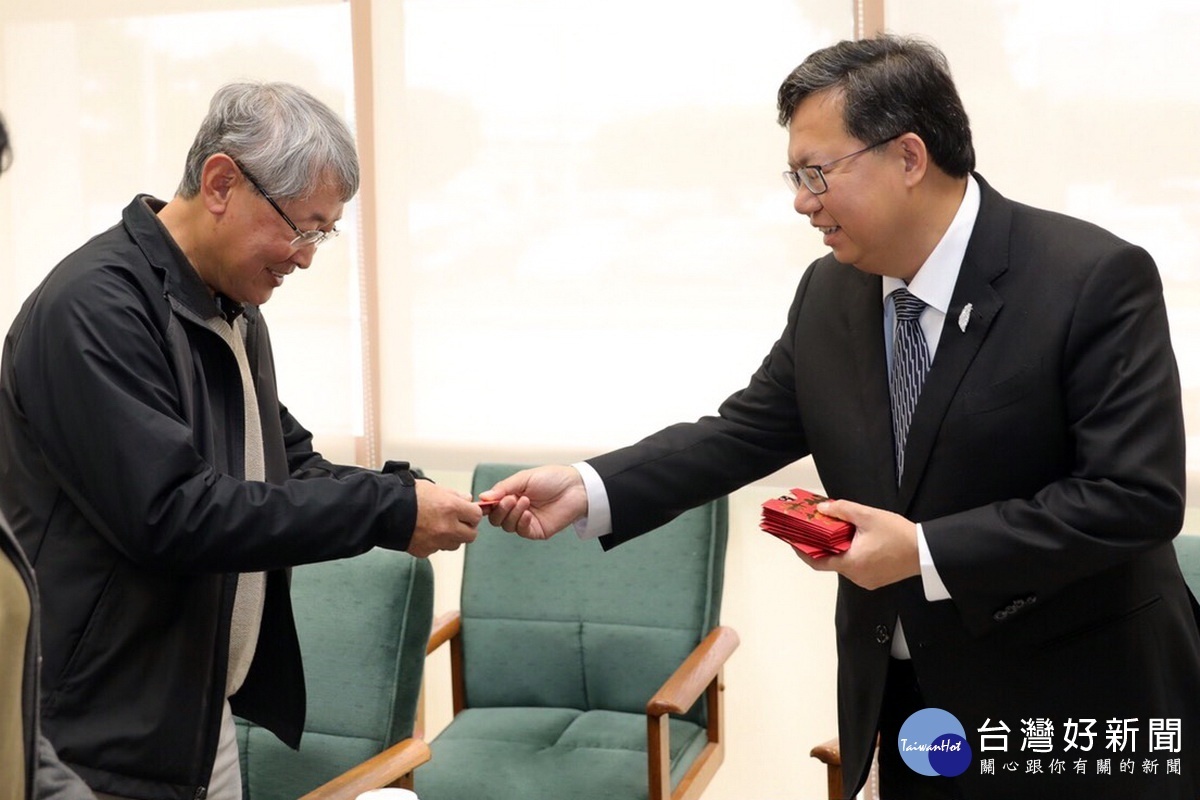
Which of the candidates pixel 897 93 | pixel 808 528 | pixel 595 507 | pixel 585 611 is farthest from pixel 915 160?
pixel 585 611

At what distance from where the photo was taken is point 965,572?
1.90 metres

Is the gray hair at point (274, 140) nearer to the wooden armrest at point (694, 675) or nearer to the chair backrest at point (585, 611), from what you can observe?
the wooden armrest at point (694, 675)

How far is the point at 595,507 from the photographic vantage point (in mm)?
2441

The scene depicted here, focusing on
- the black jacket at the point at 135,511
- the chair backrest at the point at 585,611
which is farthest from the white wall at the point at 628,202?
the black jacket at the point at 135,511

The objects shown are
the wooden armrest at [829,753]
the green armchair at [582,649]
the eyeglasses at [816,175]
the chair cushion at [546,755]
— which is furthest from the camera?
the green armchair at [582,649]

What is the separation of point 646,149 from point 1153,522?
2.07m

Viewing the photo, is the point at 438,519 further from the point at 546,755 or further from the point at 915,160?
the point at 546,755

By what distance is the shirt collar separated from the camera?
6.73 feet

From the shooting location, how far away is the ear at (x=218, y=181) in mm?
1996

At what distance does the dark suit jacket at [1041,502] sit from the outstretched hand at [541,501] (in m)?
0.55

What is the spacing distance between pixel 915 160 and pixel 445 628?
188 centimetres

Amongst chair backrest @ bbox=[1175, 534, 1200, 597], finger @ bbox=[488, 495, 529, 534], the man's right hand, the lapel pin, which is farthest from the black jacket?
chair backrest @ bbox=[1175, 534, 1200, 597]

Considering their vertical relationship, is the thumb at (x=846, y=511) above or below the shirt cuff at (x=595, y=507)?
above

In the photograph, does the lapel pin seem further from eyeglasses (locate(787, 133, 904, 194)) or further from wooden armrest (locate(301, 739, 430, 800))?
wooden armrest (locate(301, 739, 430, 800))
